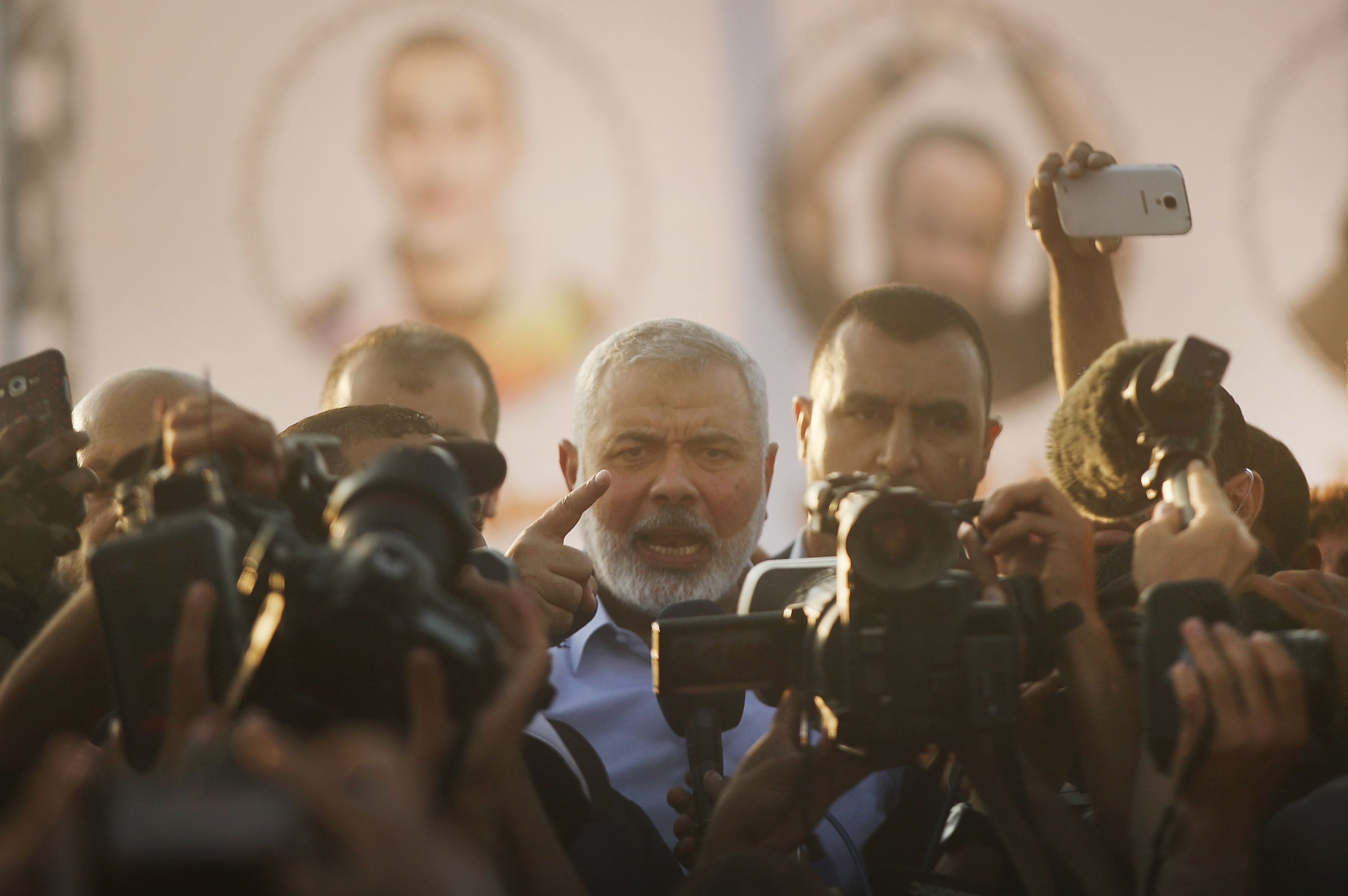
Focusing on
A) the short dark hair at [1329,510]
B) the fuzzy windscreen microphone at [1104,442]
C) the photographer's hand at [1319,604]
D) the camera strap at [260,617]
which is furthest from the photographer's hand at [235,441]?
the short dark hair at [1329,510]

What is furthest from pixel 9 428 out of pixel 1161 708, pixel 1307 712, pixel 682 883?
pixel 1307 712

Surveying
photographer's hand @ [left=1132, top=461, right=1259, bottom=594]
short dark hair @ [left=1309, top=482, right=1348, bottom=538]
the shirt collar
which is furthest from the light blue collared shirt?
short dark hair @ [left=1309, top=482, right=1348, bottom=538]

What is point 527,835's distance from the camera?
1808 millimetres

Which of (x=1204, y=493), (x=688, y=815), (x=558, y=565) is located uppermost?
(x=1204, y=493)

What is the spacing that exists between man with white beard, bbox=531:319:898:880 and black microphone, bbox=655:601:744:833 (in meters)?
0.55

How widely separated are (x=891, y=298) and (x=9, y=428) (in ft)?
6.15

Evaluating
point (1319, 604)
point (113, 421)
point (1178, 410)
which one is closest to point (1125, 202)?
point (1178, 410)

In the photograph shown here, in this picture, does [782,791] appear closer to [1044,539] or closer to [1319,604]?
[1044,539]

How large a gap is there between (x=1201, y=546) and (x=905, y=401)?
114 centimetres

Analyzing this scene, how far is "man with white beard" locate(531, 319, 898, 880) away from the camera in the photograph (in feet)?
9.71

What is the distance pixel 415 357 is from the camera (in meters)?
3.35

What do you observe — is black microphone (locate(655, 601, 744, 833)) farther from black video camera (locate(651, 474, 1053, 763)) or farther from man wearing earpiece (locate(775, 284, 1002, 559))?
man wearing earpiece (locate(775, 284, 1002, 559))

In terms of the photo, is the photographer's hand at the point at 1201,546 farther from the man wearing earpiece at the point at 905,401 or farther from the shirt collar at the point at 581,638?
the shirt collar at the point at 581,638

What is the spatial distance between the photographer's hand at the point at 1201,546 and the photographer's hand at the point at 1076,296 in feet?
3.16
